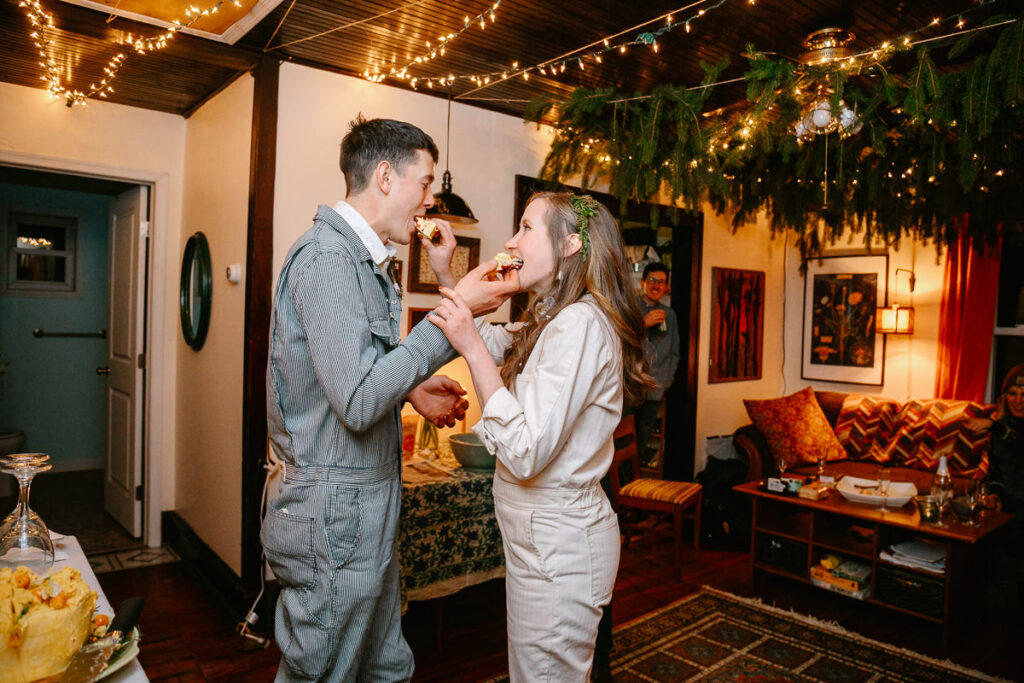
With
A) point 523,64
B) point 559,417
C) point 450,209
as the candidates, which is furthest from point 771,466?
point 559,417

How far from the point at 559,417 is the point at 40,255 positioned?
20.7 feet

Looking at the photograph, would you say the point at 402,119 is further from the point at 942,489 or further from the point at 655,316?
the point at 942,489

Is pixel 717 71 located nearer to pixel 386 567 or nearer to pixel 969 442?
pixel 386 567

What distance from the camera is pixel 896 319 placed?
18.3ft

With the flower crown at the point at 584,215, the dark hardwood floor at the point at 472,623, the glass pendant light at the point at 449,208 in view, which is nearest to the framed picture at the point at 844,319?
the dark hardwood floor at the point at 472,623

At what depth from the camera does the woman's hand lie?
1417 mm

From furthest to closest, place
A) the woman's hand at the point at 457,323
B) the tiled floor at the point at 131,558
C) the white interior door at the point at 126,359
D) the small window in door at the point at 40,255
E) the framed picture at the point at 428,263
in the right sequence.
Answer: the small window in door at the point at 40,255
the white interior door at the point at 126,359
the tiled floor at the point at 131,558
the framed picture at the point at 428,263
the woman's hand at the point at 457,323

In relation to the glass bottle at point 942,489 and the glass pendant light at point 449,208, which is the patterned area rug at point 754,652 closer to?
the glass bottle at point 942,489

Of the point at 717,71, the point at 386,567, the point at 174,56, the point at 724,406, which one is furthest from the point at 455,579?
the point at 724,406

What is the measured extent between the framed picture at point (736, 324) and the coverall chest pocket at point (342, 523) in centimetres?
469

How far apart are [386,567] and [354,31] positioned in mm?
2586

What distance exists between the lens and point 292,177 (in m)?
3.43

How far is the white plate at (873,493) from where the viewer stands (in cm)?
366

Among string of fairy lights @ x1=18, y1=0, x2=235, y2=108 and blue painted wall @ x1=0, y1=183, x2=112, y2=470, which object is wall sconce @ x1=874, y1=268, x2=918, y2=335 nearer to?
string of fairy lights @ x1=18, y1=0, x2=235, y2=108
